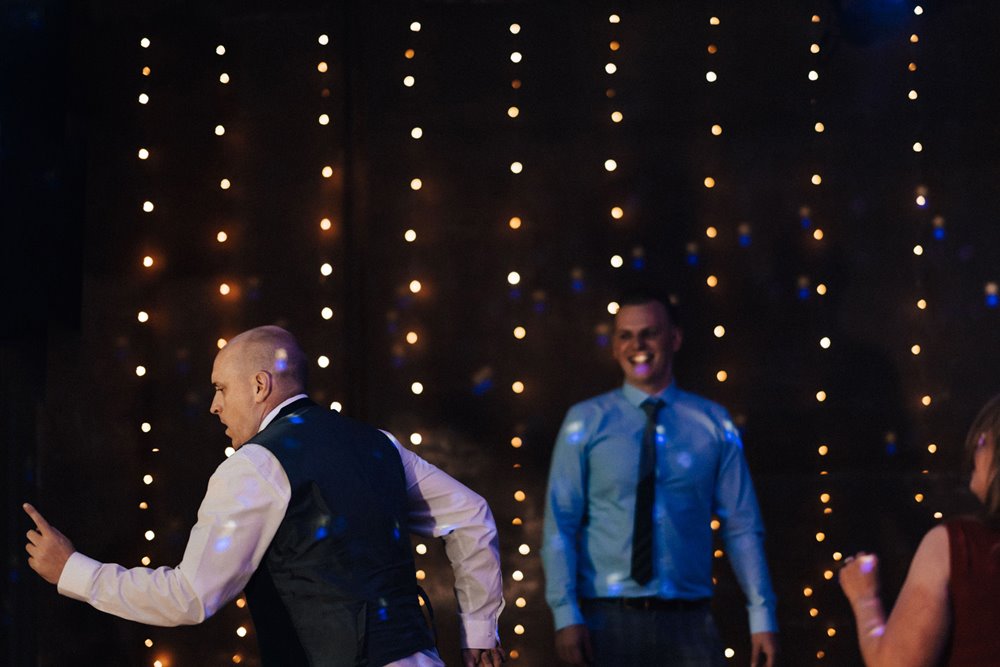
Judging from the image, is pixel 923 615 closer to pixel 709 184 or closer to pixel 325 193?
pixel 709 184

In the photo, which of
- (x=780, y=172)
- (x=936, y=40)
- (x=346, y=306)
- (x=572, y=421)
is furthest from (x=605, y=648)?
(x=936, y=40)

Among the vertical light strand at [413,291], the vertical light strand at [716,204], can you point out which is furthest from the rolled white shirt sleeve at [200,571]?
the vertical light strand at [716,204]

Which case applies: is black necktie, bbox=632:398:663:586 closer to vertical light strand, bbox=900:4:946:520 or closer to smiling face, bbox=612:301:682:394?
smiling face, bbox=612:301:682:394

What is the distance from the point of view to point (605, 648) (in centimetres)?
285

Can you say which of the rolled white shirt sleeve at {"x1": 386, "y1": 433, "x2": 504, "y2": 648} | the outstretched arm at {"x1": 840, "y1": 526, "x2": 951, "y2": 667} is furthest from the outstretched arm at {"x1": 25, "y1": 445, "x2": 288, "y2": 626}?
the outstretched arm at {"x1": 840, "y1": 526, "x2": 951, "y2": 667}

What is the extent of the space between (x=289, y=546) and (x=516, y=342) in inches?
61.5

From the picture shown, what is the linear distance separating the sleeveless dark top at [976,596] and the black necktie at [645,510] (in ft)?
4.15

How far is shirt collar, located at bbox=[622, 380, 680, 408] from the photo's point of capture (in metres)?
3.06

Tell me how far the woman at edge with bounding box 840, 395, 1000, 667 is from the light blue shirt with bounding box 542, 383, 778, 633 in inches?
49.1

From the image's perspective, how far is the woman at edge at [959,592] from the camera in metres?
1.62

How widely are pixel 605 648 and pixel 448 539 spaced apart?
0.59 metres

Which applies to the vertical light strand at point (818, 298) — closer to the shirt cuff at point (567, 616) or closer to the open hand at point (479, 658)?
the shirt cuff at point (567, 616)

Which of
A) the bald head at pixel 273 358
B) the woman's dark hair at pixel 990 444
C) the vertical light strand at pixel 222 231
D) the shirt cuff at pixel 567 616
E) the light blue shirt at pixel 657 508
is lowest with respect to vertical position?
the shirt cuff at pixel 567 616

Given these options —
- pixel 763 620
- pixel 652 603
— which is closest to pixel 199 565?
pixel 652 603
